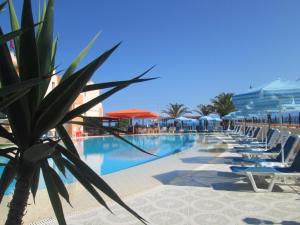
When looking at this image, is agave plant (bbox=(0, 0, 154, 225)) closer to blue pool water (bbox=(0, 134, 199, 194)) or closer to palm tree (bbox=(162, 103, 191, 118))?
blue pool water (bbox=(0, 134, 199, 194))

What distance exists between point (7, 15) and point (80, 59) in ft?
1.72

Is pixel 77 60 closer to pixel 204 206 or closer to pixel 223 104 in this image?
pixel 204 206

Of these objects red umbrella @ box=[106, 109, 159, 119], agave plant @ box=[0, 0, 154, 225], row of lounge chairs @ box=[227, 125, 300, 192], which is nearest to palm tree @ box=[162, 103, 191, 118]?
red umbrella @ box=[106, 109, 159, 119]

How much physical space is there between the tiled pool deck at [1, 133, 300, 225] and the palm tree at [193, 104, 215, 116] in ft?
140

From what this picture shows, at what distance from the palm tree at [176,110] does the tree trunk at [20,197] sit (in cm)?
5036

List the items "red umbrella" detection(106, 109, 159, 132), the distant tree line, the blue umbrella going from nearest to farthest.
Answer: the blue umbrella → "red umbrella" detection(106, 109, 159, 132) → the distant tree line

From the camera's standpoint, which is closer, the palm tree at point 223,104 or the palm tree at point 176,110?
the palm tree at point 223,104

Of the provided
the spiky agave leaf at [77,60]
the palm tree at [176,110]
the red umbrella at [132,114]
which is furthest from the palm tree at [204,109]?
the spiky agave leaf at [77,60]

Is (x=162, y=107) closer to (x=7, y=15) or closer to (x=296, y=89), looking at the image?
(x=296, y=89)

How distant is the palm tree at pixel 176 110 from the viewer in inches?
2045

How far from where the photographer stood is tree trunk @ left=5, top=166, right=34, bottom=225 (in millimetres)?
1577

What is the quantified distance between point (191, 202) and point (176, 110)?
153 ft

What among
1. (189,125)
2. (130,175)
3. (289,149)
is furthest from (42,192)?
(189,125)

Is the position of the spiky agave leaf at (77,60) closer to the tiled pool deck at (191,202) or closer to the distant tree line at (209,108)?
the tiled pool deck at (191,202)
